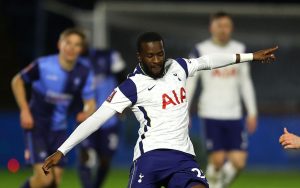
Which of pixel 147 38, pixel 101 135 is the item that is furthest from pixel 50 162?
A: pixel 101 135

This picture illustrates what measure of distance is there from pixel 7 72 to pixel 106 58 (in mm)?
7966

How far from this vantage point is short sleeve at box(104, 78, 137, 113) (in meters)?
7.56

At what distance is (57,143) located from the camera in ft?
34.0

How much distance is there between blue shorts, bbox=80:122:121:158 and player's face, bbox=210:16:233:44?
6.21 ft

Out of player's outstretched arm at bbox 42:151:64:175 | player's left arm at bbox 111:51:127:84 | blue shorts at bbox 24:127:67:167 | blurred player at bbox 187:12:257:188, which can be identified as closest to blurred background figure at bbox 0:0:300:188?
player's left arm at bbox 111:51:127:84

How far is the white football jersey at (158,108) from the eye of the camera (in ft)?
25.1

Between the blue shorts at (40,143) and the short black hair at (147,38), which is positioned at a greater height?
the short black hair at (147,38)

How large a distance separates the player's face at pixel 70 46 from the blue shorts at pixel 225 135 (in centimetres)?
226

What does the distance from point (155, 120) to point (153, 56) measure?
1.73 ft

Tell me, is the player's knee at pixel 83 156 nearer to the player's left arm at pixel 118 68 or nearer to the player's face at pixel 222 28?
the player's left arm at pixel 118 68

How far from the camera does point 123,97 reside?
7586 mm

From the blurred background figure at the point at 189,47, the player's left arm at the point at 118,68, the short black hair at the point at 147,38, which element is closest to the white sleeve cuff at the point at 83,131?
the short black hair at the point at 147,38

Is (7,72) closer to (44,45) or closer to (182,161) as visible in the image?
(44,45)

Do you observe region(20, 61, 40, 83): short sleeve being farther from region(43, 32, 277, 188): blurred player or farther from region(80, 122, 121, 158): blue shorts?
region(43, 32, 277, 188): blurred player
